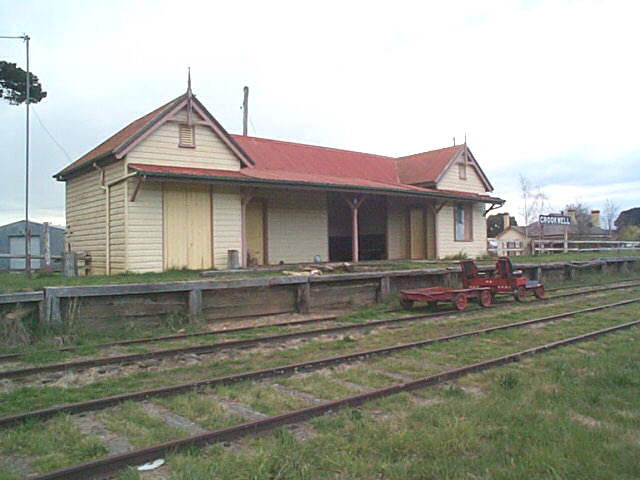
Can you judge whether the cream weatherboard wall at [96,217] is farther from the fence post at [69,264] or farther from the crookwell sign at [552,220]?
the crookwell sign at [552,220]

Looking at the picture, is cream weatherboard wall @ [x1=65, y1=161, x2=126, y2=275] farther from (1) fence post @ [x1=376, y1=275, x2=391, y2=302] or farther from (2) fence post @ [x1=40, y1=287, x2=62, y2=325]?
(1) fence post @ [x1=376, y1=275, x2=391, y2=302]

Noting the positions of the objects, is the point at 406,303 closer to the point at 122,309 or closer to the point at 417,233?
the point at 122,309

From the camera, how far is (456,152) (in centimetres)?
2445

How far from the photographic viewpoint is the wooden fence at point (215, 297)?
991 centimetres

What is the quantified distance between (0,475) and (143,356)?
4.19m

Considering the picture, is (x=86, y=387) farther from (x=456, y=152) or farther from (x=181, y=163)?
(x=456, y=152)

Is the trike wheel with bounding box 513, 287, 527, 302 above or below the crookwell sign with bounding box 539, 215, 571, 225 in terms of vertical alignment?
below

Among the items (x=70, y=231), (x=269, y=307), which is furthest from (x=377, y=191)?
(x=70, y=231)

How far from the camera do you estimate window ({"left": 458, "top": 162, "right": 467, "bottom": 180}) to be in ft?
81.4

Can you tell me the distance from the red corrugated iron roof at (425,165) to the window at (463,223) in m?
1.77

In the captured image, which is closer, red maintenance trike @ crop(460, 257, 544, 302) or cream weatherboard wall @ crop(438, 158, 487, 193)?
red maintenance trike @ crop(460, 257, 544, 302)

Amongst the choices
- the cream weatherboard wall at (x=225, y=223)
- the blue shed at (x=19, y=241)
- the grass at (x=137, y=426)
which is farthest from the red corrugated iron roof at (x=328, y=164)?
the grass at (x=137, y=426)

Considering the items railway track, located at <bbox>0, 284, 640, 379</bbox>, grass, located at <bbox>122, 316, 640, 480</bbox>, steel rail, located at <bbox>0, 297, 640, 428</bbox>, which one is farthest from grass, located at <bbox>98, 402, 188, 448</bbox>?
railway track, located at <bbox>0, 284, 640, 379</bbox>

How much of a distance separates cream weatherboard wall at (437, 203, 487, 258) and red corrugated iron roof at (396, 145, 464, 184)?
160 cm
